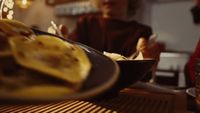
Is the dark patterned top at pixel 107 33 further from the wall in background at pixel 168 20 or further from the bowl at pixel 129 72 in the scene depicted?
the wall in background at pixel 168 20

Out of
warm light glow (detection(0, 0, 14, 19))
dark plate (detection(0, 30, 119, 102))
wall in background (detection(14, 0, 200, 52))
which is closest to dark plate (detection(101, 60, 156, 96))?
dark plate (detection(0, 30, 119, 102))

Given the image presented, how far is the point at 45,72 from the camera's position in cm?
25

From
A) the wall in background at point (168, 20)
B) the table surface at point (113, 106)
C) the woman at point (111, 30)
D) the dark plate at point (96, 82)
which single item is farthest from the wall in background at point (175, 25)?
the dark plate at point (96, 82)

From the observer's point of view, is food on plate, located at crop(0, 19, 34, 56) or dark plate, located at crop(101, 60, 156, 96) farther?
dark plate, located at crop(101, 60, 156, 96)

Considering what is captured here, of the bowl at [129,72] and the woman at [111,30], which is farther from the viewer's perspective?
the woman at [111,30]

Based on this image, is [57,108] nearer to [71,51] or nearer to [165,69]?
[71,51]

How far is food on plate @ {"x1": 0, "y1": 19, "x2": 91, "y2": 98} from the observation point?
0.23 metres

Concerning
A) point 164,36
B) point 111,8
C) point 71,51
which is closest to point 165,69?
point 164,36

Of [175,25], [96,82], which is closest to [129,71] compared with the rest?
[96,82]

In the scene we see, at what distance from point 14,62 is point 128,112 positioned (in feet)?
0.76

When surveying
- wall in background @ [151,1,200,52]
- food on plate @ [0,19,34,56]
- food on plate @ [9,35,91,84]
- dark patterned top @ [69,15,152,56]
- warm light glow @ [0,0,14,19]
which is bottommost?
food on plate @ [9,35,91,84]

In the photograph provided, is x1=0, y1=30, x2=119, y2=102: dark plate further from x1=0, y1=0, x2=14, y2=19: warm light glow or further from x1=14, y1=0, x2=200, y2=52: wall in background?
x1=14, y1=0, x2=200, y2=52: wall in background

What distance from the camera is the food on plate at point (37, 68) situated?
227 millimetres

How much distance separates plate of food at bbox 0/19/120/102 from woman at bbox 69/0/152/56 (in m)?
1.13
